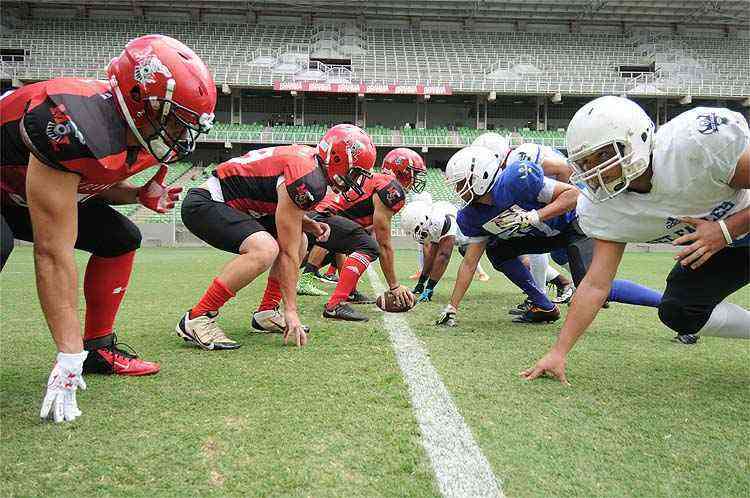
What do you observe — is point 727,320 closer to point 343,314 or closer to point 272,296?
point 343,314

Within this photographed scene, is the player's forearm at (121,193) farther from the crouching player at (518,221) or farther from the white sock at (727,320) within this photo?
the white sock at (727,320)

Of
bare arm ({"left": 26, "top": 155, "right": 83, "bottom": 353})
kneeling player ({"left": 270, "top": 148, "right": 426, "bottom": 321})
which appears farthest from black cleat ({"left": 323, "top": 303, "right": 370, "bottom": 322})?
bare arm ({"left": 26, "top": 155, "right": 83, "bottom": 353})

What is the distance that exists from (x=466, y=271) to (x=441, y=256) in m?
2.04

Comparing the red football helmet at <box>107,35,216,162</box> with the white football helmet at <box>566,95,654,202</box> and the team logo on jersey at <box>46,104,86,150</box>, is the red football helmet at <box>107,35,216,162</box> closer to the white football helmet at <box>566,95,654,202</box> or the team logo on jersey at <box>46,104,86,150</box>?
the team logo on jersey at <box>46,104,86,150</box>

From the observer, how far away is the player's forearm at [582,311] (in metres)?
3.16

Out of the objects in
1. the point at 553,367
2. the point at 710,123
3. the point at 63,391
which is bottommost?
the point at 553,367

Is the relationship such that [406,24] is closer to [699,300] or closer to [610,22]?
[610,22]

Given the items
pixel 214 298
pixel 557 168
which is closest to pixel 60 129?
pixel 214 298

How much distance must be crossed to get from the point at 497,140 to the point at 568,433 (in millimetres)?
5860

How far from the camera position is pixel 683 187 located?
9.63 ft

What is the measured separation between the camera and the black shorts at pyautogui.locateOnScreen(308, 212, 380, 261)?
227 inches

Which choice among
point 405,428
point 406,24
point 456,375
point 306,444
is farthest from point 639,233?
point 406,24

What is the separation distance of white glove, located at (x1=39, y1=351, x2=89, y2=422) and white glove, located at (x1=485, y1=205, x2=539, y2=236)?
3380 millimetres

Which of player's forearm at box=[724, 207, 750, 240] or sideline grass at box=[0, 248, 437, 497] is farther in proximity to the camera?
player's forearm at box=[724, 207, 750, 240]
